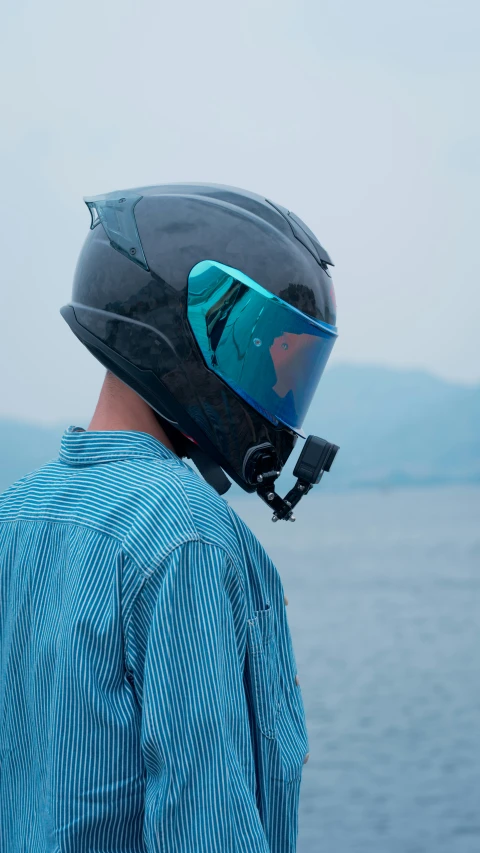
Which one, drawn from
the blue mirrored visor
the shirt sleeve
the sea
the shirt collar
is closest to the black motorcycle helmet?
the blue mirrored visor

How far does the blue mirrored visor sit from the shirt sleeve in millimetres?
383

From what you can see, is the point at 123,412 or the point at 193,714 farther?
the point at 123,412

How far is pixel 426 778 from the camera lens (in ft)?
19.6

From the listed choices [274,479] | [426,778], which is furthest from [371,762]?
[274,479]

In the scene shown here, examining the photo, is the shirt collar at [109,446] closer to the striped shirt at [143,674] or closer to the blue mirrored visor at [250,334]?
the striped shirt at [143,674]

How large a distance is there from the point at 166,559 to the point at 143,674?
0.14 meters

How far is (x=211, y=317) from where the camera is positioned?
56.0 inches

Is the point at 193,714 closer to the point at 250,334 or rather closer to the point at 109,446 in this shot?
the point at 109,446

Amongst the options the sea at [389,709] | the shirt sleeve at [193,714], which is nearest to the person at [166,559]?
the shirt sleeve at [193,714]

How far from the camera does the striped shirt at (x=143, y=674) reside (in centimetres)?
109

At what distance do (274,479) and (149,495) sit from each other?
38cm

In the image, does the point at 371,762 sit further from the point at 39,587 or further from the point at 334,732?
the point at 39,587

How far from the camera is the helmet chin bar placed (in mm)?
1509

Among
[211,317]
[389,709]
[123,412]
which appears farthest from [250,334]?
[389,709]
